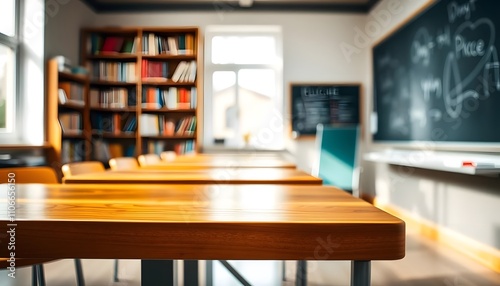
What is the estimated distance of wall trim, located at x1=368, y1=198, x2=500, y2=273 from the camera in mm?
2928

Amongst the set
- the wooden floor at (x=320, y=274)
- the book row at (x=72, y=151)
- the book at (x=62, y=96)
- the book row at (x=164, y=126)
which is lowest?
the wooden floor at (x=320, y=274)

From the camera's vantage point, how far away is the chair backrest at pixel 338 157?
423cm

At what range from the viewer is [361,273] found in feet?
1.96

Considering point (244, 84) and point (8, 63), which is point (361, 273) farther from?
point (244, 84)

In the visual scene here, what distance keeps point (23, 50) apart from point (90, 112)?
1.29 metres

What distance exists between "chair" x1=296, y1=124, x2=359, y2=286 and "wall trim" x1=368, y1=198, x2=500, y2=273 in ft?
2.32

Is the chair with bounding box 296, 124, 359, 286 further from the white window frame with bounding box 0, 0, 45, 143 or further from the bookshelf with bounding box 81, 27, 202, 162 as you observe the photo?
the white window frame with bounding box 0, 0, 45, 143

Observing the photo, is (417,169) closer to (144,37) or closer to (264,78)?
(264,78)

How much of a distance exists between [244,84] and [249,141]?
→ 815 millimetres

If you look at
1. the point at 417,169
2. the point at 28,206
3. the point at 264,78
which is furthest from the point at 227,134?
the point at 28,206

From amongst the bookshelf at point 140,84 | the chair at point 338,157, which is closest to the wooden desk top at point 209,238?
the chair at point 338,157

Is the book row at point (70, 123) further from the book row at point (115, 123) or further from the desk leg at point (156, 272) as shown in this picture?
the desk leg at point (156, 272)

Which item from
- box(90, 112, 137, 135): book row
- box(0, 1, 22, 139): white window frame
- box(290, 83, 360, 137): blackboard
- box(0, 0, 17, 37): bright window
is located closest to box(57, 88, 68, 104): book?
box(0, 1, 22, 139): white window frame

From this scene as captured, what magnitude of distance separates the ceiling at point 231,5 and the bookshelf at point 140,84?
517 mm
